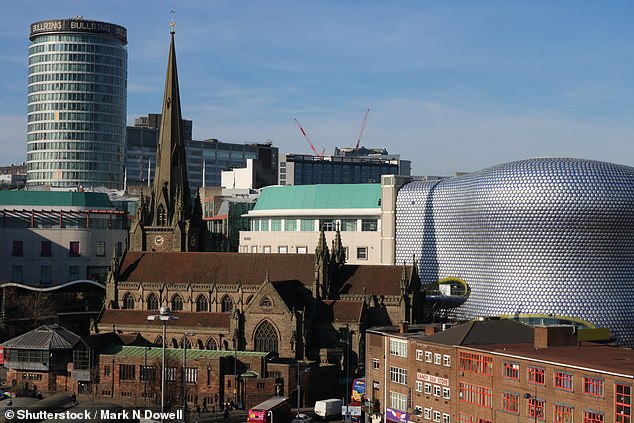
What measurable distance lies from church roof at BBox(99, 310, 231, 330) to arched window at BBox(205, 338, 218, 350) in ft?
5.86

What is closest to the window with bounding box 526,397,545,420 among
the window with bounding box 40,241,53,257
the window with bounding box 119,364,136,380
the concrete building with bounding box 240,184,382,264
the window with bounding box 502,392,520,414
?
the window with bounding box 502,392,520,414

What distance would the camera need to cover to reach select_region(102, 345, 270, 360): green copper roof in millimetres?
112375

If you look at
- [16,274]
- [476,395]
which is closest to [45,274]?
[16,274]

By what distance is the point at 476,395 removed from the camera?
84875 millimetres

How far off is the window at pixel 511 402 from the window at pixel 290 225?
107435mm

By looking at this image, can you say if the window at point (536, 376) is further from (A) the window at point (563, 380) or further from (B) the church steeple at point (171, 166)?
(B) the church steeple at point (171, 166)

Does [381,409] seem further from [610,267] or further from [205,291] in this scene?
[610,267]

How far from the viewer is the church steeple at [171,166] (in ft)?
454

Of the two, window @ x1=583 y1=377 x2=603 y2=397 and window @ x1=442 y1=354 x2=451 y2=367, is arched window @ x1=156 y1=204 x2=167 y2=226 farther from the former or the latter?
window @ x1=583 y1=377 x2=603 y2=397

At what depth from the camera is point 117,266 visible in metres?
133

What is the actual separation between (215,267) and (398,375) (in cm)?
4076

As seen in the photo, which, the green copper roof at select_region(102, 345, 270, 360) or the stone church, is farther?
the stone church

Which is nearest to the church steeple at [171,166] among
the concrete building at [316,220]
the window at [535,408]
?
the concrete building at [316,220]

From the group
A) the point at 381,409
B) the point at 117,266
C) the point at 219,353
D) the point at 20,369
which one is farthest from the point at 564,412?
the point at 117,266
